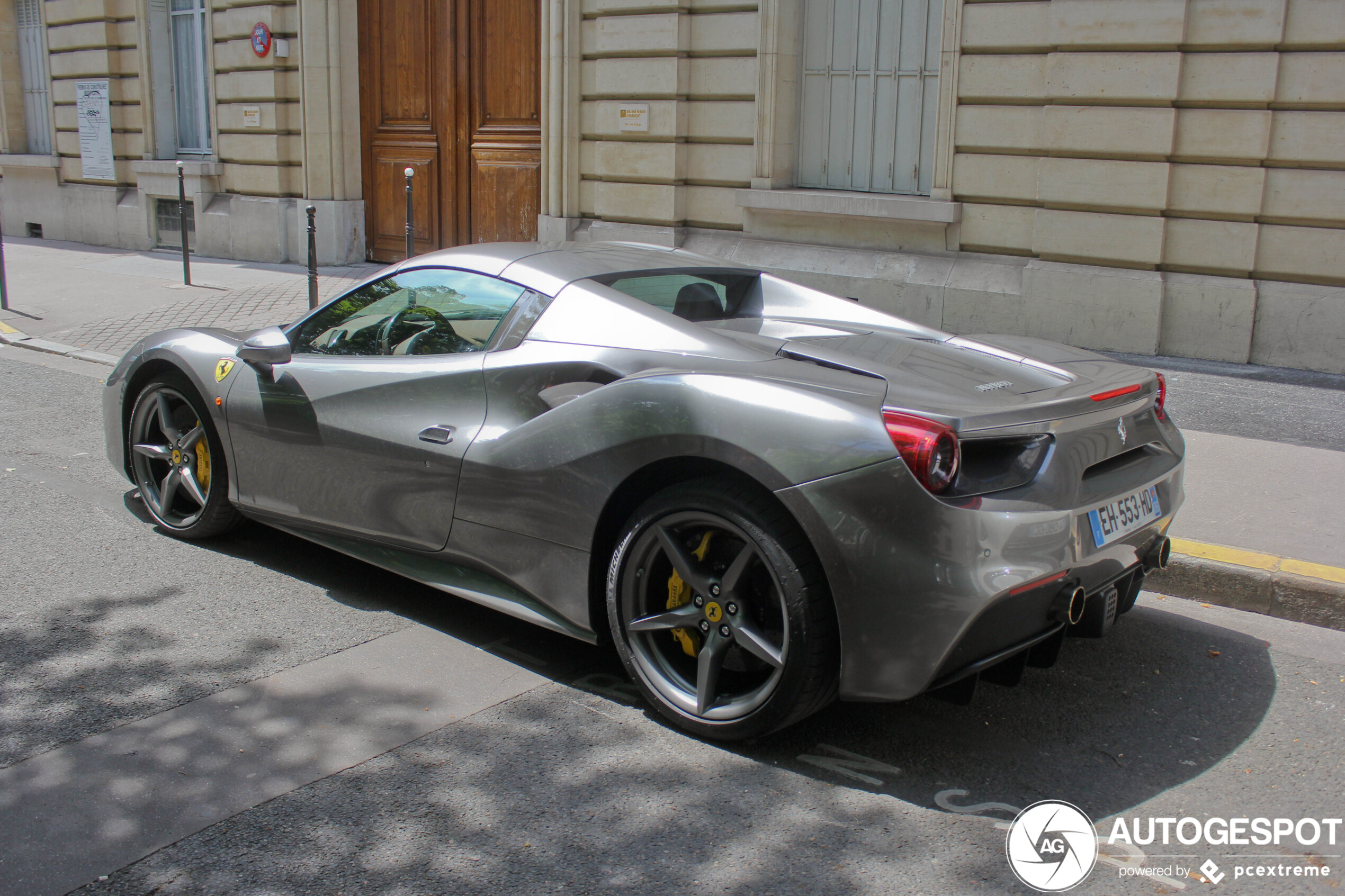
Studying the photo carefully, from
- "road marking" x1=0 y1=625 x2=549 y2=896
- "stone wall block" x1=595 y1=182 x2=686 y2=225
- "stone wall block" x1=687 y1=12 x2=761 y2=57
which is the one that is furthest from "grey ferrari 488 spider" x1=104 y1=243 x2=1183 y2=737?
"stone wall block" x1=595 y1=182 x2=686 y2=225

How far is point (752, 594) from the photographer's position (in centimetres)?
332

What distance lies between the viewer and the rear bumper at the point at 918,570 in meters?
2.90

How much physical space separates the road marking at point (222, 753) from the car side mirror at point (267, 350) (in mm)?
1203

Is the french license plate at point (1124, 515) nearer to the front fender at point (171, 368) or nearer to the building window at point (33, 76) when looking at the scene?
the front fender at point (171, 368)

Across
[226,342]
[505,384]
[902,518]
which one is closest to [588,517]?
[505,384]

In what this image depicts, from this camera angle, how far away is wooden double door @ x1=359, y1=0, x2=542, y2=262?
13703 millimetres

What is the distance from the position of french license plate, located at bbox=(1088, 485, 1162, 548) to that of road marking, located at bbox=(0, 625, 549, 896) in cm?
178

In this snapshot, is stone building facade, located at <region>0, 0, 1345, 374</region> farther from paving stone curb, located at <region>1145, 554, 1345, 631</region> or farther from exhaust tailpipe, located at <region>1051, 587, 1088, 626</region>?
exhaust tailpipe, located at <region>1051, 587, 1088, 626</region>

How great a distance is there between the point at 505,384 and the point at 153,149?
15925mm

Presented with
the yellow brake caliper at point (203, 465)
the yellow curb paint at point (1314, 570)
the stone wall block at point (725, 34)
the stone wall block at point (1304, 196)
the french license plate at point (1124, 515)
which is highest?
the stone wall block at point (725, 34)

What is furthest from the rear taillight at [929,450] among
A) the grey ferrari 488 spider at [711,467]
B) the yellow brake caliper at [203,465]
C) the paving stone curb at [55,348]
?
the paving stone curb at [55,348]

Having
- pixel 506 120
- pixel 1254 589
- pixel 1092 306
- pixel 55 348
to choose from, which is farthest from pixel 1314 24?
pixel 55 348

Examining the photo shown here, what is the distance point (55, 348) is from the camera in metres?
10.2

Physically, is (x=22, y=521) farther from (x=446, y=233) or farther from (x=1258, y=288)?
(x=446, y=233)
